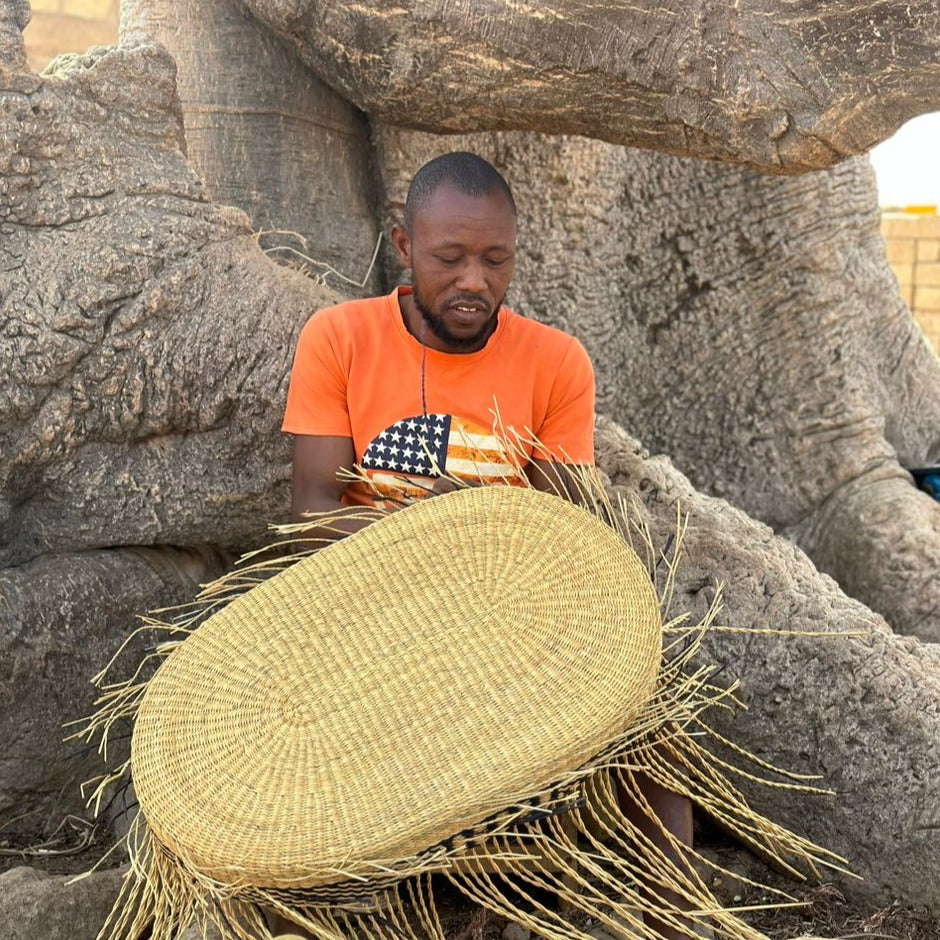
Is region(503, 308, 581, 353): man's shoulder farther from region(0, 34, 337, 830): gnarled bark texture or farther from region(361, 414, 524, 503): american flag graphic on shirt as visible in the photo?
region(0, 34, 337, 830): gnarled bark texture

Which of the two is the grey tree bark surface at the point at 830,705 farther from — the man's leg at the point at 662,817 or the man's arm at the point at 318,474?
the man's arm at the point at 318,474

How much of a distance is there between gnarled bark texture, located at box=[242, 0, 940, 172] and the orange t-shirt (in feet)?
2.11

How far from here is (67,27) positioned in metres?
10.8

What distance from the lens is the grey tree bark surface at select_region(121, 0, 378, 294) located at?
3.50 meters

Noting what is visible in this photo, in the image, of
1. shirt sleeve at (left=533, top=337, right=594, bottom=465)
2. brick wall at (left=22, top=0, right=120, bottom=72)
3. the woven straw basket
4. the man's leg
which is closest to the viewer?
the woven straw basket

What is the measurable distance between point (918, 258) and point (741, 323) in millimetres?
6936

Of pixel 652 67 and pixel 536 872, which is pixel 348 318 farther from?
pixel 536 872

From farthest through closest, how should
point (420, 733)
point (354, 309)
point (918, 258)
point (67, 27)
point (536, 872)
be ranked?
point (67, 27) → point (918, 258) → point (354, 309) → point (536, 872) → point (420, 733)

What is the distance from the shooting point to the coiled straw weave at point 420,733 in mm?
1965

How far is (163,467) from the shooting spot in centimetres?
293

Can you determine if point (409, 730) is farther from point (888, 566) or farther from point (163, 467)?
point (888, 566)

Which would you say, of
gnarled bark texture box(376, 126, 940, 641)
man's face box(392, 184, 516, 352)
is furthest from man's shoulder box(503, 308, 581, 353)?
gnarled bark texture box(376, 126, 940, 641)

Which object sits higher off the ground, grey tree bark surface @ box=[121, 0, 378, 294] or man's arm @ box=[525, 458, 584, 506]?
grey tree bark surface @ box=[121, 0, 378, 294]

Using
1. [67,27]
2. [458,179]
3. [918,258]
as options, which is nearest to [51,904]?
[458,179]
